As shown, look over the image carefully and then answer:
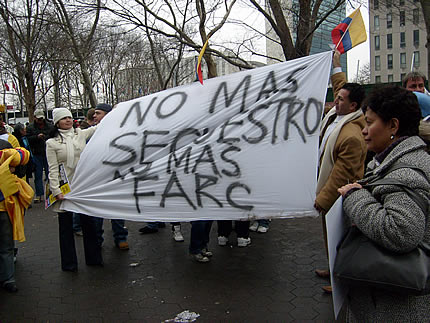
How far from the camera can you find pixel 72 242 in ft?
15.2

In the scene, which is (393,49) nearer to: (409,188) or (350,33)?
(350,33)

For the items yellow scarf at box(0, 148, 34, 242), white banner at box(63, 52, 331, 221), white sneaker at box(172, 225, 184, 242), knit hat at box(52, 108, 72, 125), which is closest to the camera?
white banner at box(63, 52, 331, 221)

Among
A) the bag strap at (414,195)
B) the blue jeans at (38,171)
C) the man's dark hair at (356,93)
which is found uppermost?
the man's dark hair at (356,93)

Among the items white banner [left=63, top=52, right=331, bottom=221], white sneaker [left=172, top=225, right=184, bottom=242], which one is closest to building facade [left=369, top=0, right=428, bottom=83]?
white sneaker [left=172, top=225, right=184, bottom=242]

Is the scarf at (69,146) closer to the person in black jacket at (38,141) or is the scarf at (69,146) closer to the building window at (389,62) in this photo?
the person in black jacket at (38,141)

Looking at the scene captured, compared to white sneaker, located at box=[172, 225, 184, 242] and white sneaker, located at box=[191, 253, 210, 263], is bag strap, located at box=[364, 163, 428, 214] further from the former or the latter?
white sneaker, located at box=[172, 225, 184, 242]

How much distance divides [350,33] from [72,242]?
3.76 metres

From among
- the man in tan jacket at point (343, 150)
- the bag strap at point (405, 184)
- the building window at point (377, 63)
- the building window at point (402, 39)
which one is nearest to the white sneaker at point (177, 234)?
the man in tan jacket at point (343, 150)

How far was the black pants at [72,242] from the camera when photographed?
4570 mm

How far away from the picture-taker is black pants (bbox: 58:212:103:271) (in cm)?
457

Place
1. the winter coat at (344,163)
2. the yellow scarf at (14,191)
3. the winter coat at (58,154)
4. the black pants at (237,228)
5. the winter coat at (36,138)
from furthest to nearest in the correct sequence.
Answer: the winter coat at (36,138) → the black pants at (237,228) → the winter coat at (58,154) → the yellow scarf at (14,191) → the winter coat at (344,163)

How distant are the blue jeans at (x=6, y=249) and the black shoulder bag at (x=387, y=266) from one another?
140 inches

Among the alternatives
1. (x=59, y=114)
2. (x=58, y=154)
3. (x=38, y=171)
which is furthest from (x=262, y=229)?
(x=38, y=171)

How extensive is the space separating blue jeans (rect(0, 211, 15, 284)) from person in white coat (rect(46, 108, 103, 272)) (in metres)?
0.49
